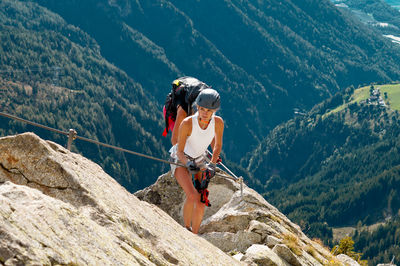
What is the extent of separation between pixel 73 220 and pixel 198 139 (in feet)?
17.1

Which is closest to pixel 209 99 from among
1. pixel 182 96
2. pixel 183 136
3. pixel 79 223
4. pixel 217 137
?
pixel 183 136

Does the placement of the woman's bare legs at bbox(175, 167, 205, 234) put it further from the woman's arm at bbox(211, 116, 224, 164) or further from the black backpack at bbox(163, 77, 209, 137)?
the black backpack at bbox(163, 77, 209, 137)

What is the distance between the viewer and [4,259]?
17.0 feet

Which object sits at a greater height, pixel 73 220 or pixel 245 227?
pixel 73 220

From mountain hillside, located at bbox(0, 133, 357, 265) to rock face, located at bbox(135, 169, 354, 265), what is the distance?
0.06 metres

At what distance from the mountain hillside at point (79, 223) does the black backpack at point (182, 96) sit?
3288 millimetres

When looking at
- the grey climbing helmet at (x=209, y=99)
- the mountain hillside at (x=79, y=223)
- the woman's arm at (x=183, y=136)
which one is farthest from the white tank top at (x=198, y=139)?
the mountain hillside at (x=79, y=223)

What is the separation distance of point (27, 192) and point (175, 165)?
5.39m

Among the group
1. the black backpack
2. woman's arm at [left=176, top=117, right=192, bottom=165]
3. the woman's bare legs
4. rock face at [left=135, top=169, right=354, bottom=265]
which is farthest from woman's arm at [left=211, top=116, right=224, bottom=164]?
rock face at [left=135, top=169, right=354, bottom=265]

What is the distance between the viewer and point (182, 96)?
44.5 ft

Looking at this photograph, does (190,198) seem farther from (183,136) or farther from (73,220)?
(73,220)

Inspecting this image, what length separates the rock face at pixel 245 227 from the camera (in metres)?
12.1

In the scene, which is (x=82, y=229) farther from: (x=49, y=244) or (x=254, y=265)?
(x=254, y=265)

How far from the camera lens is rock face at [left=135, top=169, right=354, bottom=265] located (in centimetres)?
1213
